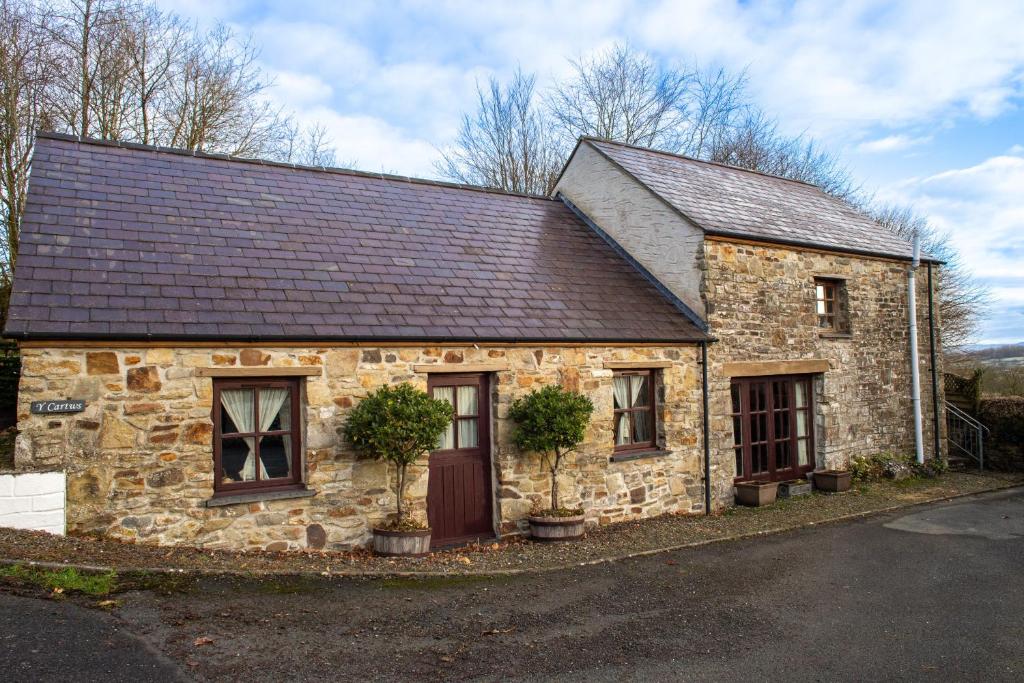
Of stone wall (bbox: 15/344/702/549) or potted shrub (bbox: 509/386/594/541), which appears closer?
stone wall (bbox: 15/344/702/549)

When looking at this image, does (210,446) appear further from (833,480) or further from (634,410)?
(833,480)

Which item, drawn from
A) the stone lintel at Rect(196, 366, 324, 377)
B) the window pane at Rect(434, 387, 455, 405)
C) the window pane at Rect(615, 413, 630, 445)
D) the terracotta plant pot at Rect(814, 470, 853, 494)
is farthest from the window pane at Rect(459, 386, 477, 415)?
the terracotta plant pot at Rect(814, 470, 853, 494)

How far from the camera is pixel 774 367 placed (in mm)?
11422

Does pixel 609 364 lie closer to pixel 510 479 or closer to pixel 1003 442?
pixel 510 479

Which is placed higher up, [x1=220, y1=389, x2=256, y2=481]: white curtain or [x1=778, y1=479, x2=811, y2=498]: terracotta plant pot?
[x1=220, y1=389, x2=256, y2=481]: white curtain

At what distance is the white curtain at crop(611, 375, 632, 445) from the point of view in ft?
32.5

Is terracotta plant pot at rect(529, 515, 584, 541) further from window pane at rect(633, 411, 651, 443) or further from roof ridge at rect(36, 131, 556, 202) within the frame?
roof ridge at rect(36, 131, 556, 202)

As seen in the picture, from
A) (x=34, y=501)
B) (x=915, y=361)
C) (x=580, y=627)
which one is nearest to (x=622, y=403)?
(x=580, y=627)

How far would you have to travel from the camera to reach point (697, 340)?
1040cm

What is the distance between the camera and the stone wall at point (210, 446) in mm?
6469

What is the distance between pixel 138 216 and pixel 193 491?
379cm

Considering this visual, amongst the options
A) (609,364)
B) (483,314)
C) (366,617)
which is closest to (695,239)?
(609,364)

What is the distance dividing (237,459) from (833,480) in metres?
9.68

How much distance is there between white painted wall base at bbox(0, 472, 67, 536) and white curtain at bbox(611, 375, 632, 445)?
6787 millimetres
